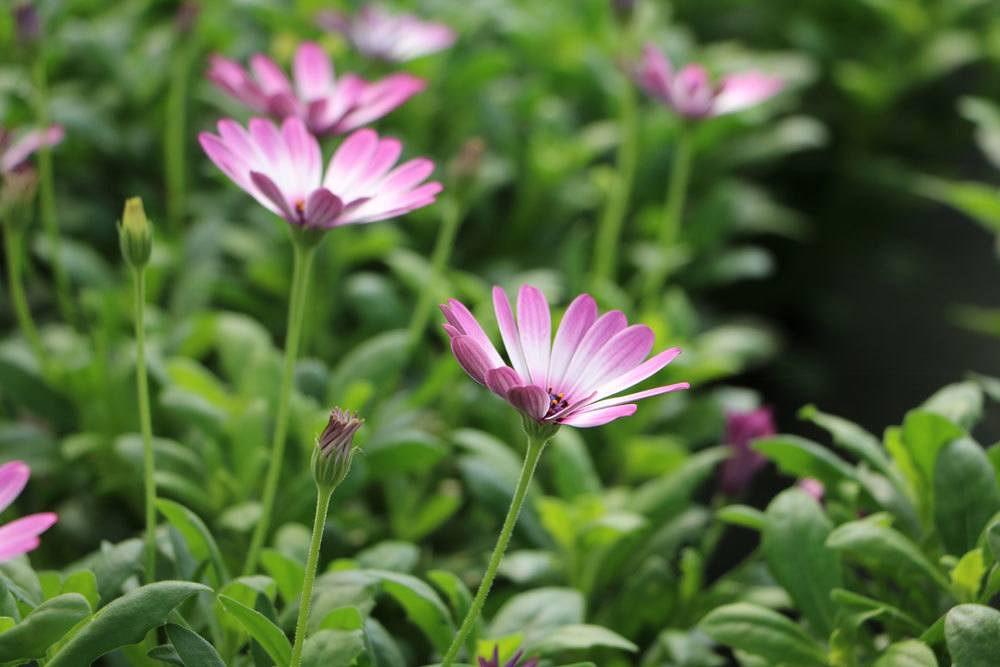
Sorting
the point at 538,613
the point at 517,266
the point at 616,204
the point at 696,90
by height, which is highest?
the point at 696,90

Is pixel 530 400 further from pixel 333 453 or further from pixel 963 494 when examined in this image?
pixel 963 494

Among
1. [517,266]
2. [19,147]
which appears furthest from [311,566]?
[517,266]

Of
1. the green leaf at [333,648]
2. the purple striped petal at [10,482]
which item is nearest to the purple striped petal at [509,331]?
the green leaf at [333,648]

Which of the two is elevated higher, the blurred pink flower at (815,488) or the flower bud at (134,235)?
the flower bud at (134,235)

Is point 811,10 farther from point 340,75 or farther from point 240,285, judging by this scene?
point 240,285

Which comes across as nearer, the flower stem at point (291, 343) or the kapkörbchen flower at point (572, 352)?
the kapkörbchen flower at point (572, 352)

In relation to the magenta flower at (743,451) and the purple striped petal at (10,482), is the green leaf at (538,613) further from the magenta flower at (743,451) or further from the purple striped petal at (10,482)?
the purple striped petal at (10,482)
